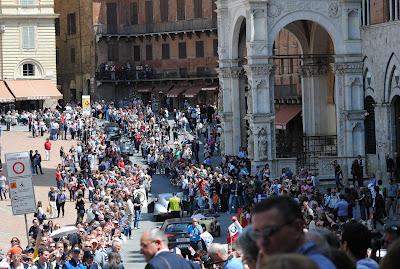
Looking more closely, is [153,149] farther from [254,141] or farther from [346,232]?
[346,232]

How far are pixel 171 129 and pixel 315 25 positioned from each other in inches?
782

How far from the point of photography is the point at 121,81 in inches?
3504

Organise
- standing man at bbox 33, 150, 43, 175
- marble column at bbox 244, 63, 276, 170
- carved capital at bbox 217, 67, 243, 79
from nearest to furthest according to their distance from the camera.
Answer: marble column at bbox 244, 63, 276, 170
carved capital at bbox 217, 67, 243, 79
standing man at bbox 33, 150, 43, 175

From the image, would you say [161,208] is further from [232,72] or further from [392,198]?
[232,72]

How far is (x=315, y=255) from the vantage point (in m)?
7.04

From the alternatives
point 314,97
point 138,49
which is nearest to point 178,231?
point 314,97

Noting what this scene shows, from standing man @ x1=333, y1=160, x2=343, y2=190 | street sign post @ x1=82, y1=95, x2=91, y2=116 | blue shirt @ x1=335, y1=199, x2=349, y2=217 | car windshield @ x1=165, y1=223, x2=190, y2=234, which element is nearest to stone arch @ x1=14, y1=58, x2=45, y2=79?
street sign post @ x1=82, y1=95, x2=91, y2=116

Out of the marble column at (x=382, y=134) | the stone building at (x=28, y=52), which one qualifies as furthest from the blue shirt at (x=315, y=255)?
the stone building at (x=28, y=52)

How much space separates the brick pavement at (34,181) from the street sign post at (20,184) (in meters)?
5.56

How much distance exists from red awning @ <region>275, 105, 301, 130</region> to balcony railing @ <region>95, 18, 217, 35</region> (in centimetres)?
2699

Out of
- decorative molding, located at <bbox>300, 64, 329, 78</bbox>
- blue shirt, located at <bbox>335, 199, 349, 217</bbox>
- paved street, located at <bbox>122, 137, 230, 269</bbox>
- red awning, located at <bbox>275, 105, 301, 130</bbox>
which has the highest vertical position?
decorative molding, located at <bbox>300, 64, 329, 78</bbox>

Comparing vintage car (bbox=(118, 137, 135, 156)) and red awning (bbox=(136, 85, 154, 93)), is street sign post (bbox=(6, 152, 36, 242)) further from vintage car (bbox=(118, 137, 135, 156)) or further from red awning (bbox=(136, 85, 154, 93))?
red awning (bbox=(136, 85, 154, 93))

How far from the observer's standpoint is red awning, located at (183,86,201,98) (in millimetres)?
83312

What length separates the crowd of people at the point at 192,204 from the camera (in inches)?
285
